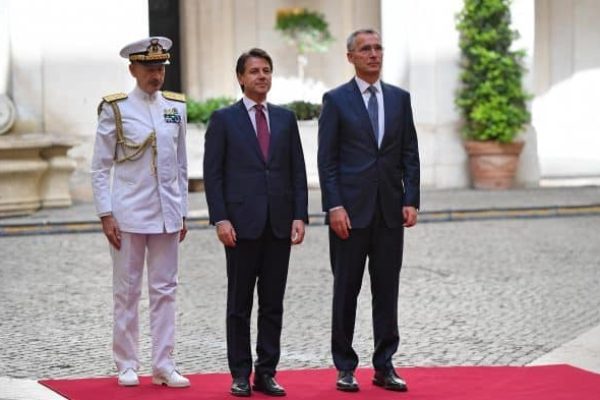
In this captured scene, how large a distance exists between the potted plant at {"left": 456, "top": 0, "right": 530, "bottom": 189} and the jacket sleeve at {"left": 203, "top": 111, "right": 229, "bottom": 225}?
12612mm

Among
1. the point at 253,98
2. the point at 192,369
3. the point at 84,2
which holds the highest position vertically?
the point at 84,2

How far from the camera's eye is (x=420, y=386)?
287 inches

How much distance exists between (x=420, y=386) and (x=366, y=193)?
0.92m

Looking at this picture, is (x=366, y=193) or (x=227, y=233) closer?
(x=227, y=233)

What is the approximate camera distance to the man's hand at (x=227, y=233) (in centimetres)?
710

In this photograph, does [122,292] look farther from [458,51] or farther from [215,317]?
[458,51]

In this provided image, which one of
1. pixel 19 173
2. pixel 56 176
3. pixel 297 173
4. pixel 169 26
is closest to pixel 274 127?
pixel 297 173

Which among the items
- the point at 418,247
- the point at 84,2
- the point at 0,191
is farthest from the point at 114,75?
the point at 418,247

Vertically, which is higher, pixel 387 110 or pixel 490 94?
pixel 490 94

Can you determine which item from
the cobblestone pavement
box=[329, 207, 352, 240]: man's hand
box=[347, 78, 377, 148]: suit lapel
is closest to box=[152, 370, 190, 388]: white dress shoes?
the cobblestone pavement

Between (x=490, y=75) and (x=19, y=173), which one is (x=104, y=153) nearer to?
(x=19, y=173)

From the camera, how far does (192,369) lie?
26.3ft

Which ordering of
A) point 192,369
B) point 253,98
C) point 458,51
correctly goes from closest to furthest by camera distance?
point 253,98 → point 192,369 → point 458,51

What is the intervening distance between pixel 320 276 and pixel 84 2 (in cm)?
762
